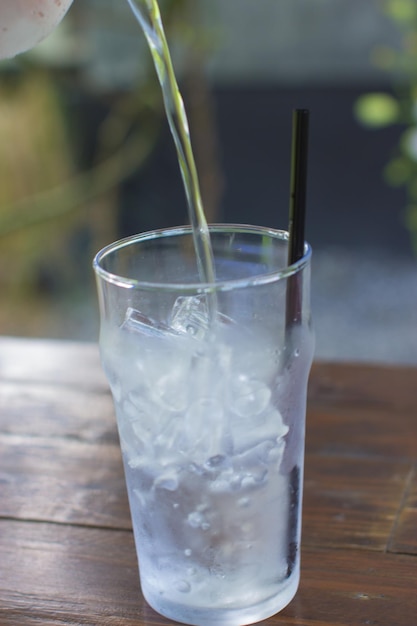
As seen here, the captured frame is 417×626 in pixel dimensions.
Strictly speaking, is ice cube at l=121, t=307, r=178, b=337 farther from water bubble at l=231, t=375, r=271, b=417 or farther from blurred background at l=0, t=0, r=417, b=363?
blurred background at l=0, t=0, r=417, b=363

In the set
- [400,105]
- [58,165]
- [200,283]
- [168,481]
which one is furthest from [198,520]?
[58,165]

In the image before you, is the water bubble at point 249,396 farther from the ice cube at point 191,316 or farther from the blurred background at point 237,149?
the blurred background at point 237,149

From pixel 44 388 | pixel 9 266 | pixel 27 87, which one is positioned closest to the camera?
pixel 44 388

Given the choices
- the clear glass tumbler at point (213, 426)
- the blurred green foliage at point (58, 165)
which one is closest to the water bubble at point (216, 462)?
the clear glass tumbler at point (213, 426)

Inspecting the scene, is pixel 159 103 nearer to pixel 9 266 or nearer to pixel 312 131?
pixel 312 131

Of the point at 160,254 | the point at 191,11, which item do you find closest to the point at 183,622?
the point at 160,254

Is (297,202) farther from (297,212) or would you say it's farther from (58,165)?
(58,165)
